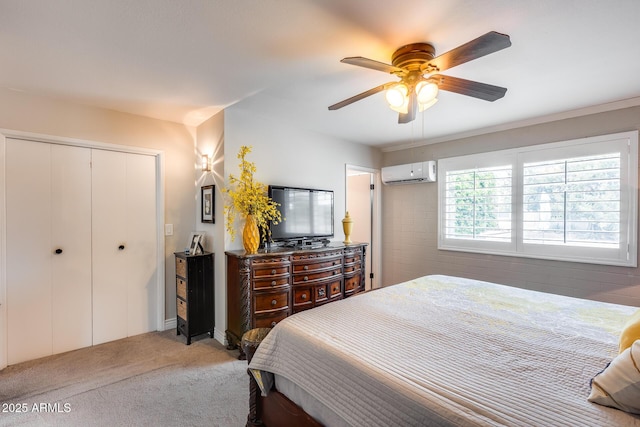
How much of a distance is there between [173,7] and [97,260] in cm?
267

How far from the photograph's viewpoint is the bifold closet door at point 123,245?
3.06 meters

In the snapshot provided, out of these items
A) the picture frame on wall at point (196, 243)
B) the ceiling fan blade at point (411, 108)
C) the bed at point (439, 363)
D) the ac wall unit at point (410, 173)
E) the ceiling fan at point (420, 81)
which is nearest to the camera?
the bed at point (439, 363)

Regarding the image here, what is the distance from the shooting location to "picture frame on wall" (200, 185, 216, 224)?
320cm

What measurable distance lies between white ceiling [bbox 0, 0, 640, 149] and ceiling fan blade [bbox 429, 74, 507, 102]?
0.24 meters

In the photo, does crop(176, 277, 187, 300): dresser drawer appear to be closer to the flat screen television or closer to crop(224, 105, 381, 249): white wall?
crop(224, 105, 381, 249): white wall

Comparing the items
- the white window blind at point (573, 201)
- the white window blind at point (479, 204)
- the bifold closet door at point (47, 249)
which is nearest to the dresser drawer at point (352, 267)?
the white window blind at point (479, 204)

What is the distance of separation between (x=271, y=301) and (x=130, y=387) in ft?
4.14

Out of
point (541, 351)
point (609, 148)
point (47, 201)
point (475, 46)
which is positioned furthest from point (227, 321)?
point (609, 148)

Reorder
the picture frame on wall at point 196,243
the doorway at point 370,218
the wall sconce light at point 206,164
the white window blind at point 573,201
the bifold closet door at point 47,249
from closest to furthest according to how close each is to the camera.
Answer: the bifold closet door at point 47,249 → the white window blind at point 573,201 → the picture frame on wall at point 196,243 → the wall sconce light at point 206,164 → the doorway at point 370,218

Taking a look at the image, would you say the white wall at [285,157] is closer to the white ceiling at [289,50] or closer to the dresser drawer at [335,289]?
the white ceiling at [289,50]

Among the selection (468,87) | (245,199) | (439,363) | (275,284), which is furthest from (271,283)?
(468,87)

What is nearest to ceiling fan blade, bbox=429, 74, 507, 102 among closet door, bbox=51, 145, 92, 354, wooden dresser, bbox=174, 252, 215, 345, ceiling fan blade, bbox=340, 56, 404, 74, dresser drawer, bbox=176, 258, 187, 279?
ceiling fan blade, bbox=340, 56, 404, 74

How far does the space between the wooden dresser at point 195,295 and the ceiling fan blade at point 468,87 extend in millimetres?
2688

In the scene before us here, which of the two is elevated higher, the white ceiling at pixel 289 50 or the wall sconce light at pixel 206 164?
the white ceiling at pixel 289 50
